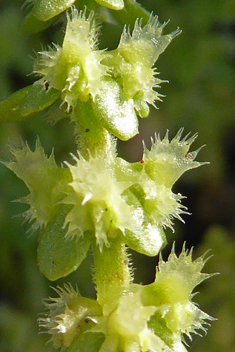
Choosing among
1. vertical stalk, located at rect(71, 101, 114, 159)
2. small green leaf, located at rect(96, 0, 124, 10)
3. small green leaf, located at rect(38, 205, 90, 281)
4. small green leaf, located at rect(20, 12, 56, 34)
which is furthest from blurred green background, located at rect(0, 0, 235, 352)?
small green leaf, located at rect(38, 205, 90, 281)

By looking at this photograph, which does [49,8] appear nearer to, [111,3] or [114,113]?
[111,3]

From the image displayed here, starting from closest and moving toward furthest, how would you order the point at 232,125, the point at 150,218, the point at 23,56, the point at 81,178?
the point at 81,178 → the point at 150,218 → the point at 23,56 → the point at 232,125

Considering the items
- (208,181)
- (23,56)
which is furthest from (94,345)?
(208,181)

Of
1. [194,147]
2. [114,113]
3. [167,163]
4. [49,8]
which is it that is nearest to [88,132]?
[114,113]

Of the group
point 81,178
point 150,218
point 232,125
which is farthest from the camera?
point 232,125

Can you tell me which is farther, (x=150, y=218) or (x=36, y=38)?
(x=36, y=38)

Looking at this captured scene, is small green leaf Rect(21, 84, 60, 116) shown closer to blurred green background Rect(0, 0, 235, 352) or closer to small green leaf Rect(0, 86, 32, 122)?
small green leaf Rect(0, 86, 32, 122)

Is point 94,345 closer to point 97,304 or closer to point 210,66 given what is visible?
point 97,304
